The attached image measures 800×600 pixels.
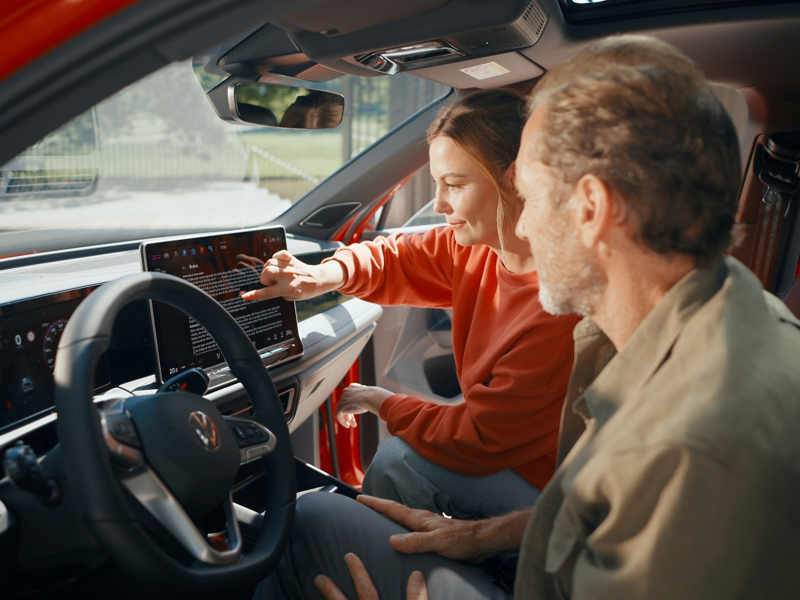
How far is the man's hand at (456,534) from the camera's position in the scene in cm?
135

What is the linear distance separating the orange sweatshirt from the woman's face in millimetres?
118

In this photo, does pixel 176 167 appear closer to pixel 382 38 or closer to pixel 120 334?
pixel 120 334

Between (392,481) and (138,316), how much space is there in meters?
0.79

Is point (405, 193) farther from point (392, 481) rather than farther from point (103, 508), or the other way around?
point (103, 508)

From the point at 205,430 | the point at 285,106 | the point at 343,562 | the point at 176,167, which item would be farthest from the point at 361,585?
the point at 176,167

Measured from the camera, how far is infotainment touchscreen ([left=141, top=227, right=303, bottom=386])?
5.16 feet

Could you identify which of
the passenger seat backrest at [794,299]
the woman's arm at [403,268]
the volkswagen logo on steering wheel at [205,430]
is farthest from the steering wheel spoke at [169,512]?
the passenger seat backrest at [794,299]

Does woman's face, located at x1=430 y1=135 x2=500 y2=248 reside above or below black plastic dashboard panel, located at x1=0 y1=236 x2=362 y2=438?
above

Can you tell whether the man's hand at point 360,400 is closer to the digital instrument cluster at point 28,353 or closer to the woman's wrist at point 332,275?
the woman's wrist at point 332,275

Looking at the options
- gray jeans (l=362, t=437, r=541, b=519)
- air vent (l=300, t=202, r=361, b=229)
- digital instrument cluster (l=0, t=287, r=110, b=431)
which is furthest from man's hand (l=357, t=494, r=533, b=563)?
air vent (l=300, t=202, r=361, b=229)

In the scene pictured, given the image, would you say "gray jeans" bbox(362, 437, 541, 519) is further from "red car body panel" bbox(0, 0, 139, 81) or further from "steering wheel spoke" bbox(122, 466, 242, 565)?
"red car body panel" bbox(0, 0, 139, 81)

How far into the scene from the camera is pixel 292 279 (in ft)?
6.16

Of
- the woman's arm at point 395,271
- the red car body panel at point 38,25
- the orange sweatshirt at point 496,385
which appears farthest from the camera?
the woman's arm at point 395,271

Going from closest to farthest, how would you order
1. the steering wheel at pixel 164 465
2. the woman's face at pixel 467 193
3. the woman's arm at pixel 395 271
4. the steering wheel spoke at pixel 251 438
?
the steering wheel at pixel 164 465 → the steering wheel spoke at pixel 251 438 → the woman's face at pixel 467 193 → the woman's arm at pixel 395 271
